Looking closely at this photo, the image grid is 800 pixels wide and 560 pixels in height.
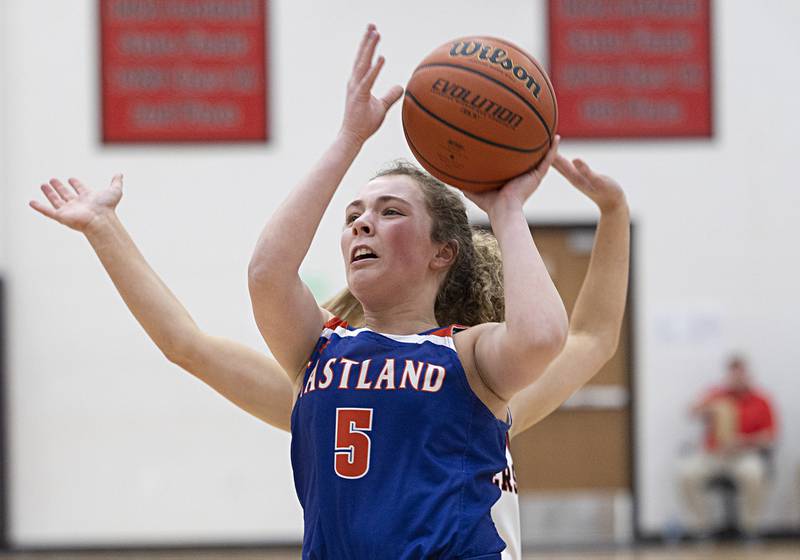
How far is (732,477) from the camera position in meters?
8.23

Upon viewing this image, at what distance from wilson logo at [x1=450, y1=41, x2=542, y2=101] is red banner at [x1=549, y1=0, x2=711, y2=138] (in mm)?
6156

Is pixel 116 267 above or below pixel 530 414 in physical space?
above

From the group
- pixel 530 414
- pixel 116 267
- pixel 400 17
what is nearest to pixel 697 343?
pixel 400 17

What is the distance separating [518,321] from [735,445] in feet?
22.5

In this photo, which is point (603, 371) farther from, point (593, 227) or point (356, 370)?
point (356, 370)

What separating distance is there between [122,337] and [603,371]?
3.73 m

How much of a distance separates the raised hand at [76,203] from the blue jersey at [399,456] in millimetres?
562

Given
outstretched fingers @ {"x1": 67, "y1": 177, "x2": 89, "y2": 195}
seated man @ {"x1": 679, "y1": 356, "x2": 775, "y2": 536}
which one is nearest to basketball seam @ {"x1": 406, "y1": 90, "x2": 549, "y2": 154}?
outstretched fingers @ {"x1": 67, "y1": 177, "x2": 89, "y2": 195}

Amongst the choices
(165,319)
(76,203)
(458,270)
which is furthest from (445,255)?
(76,203)

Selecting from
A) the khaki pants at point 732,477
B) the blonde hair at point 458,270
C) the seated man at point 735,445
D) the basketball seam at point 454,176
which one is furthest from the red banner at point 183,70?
the basketball seam at point 454,176

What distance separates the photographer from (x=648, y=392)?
28.0 ft

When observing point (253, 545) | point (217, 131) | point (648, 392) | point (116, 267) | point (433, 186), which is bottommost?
point (253, 545)

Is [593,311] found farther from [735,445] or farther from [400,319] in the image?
[735,445]

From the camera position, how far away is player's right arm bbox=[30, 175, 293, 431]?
219 centimetres
